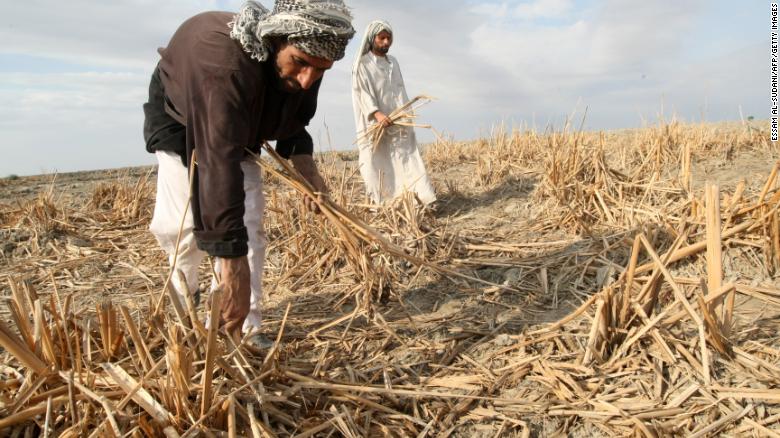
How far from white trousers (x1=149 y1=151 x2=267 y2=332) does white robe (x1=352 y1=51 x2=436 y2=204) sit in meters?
2.57

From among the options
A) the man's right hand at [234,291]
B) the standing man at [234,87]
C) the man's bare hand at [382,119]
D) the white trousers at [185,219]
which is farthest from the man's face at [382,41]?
the man's right hand at [234,291]

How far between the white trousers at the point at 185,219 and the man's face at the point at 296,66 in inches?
21.8

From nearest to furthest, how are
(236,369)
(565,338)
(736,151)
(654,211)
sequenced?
(236,369) < (565,338) < (654,211) < (736,151)

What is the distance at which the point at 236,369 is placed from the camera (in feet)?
5.06

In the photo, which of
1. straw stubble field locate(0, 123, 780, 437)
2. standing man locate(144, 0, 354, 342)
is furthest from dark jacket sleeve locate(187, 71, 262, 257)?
straw stubble field locate(0, 123, 780, 437)

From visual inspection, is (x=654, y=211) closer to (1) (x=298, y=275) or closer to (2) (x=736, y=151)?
(1) (x=298, y=275)

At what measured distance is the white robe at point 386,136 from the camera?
16.1 feet

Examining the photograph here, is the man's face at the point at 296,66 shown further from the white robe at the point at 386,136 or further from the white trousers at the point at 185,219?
the white robe at the point at 386,136

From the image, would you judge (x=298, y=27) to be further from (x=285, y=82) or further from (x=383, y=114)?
(x=383, y=114)

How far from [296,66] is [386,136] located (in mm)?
3327

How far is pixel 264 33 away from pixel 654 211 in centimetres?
264

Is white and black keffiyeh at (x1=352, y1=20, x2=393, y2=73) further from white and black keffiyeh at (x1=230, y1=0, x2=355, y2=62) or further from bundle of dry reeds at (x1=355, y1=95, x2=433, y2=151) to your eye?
white and black keffiyeh at (x1=230, y1=0, x2=355, y2=62)

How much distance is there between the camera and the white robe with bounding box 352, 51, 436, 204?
16.1 feet

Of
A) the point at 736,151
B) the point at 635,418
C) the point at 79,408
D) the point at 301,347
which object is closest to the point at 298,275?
the point at 301,347
